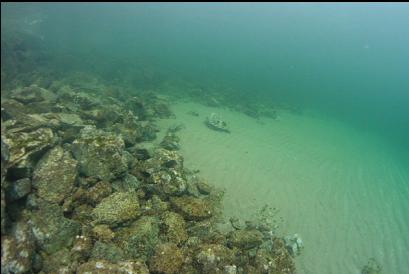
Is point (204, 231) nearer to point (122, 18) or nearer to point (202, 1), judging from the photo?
point (122, 18)

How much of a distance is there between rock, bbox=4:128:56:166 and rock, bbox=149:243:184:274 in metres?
4.04

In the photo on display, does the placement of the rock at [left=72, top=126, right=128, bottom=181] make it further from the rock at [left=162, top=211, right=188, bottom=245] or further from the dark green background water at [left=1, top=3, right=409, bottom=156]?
the dark green background water at [left=1, top=3, right=409, bottom=156]

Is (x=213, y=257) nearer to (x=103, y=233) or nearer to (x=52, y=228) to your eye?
(x=103, y=233)

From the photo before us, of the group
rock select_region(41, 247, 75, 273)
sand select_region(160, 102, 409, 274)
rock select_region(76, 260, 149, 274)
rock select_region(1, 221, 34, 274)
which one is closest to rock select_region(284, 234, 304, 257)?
sand select_region(160, 102, 409, 274)

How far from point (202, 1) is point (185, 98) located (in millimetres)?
158373

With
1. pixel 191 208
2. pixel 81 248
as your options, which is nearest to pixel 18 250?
pixel 81 248

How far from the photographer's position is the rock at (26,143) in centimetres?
756

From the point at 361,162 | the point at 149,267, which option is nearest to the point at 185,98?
the point at 361,162

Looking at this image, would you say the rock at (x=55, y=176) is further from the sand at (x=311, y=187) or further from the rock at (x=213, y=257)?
the sand at (x=311, y=187)

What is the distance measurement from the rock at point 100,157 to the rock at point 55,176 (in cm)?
55

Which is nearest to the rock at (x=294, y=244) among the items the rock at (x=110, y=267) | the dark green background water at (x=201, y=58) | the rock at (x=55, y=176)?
the rock at (x=110, y=267)

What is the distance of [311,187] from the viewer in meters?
16.0

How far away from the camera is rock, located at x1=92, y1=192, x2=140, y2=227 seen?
8.02 meters

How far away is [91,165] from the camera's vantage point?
30.2 feet
